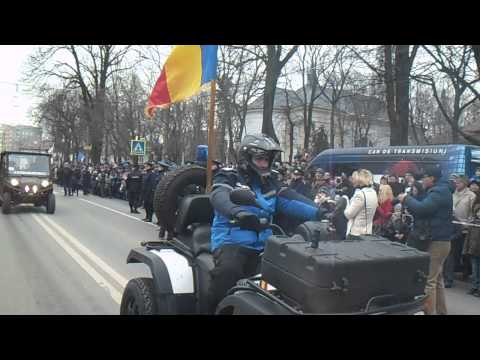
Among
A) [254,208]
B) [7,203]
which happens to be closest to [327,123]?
[7,203]

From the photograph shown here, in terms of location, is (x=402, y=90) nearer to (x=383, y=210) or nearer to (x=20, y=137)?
(x=383, y=210)

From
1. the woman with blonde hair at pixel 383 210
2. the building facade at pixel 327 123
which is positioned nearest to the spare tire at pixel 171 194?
the woman with blonde hair at pixel 383 210

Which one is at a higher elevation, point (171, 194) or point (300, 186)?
point (171, 194)

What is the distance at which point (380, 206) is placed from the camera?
30.2ft

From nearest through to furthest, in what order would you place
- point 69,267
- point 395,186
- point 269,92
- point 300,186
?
point 69,267, point 395,186, point 300,186, point 269,92

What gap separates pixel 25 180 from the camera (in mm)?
16500

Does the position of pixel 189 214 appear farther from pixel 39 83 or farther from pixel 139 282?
pixel 39 83

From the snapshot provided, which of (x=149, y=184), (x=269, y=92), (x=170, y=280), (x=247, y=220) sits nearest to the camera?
(x=247, y=220)

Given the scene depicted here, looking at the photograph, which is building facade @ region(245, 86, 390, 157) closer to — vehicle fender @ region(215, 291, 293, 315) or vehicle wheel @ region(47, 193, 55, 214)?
vehicle wheel @ region(47, 193, 55, 214)

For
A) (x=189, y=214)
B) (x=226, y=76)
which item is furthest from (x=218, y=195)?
(x=226, y=76)

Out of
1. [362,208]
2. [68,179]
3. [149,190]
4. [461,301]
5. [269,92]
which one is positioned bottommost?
[461,301]

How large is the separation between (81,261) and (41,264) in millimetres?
655

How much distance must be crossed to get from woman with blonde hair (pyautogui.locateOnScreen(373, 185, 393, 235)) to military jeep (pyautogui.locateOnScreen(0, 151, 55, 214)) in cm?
1166

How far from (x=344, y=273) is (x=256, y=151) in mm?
1262
